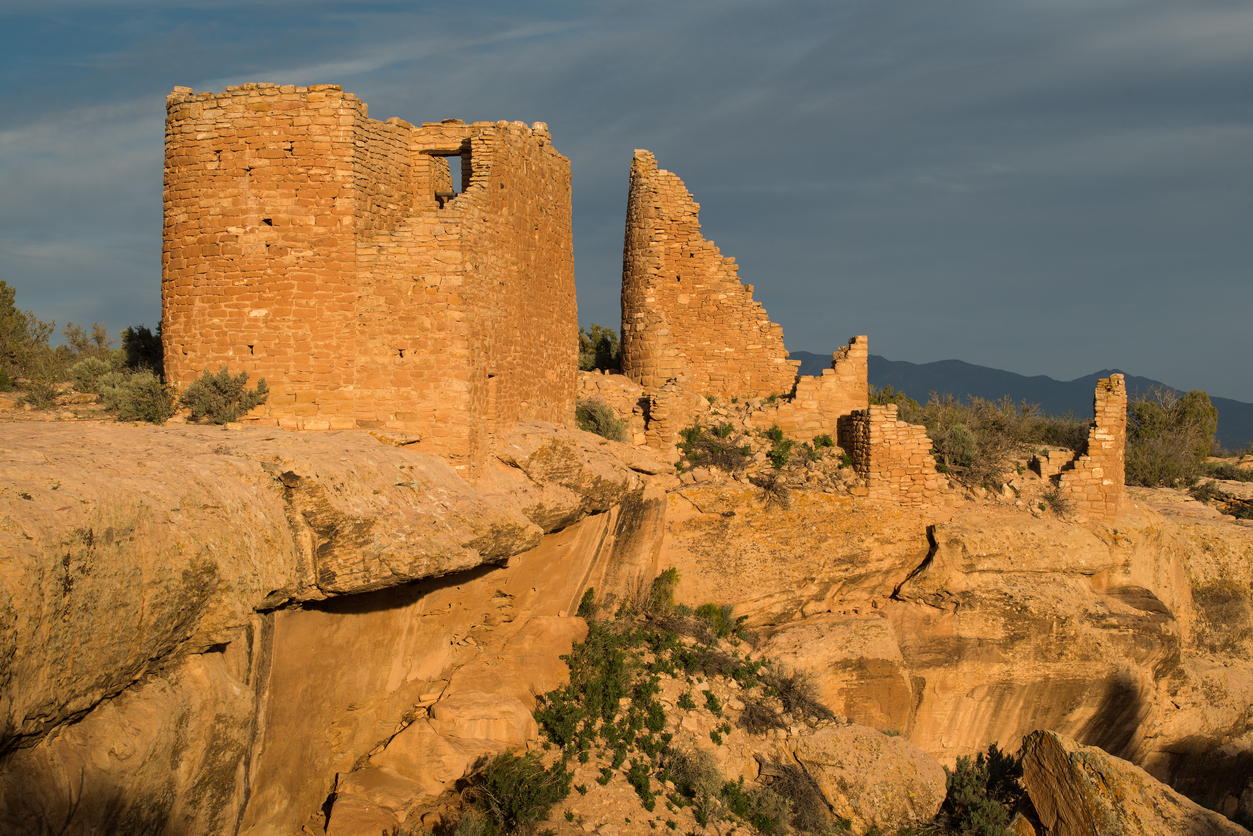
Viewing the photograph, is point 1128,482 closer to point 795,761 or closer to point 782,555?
point 782,555

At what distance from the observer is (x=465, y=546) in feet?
28.3

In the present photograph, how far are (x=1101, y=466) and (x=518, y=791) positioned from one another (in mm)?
11565

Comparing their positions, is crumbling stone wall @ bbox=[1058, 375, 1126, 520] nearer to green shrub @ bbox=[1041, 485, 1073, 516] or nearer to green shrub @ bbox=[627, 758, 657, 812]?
green shrub @ bbox=[1041, 485, 1073, 516]

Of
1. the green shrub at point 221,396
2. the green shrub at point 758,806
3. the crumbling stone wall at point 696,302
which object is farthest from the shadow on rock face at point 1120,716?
the green shrub at point 221,396

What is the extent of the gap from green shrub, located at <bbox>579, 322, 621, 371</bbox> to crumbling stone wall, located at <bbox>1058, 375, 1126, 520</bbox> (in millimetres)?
10286

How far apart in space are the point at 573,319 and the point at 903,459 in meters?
6.27

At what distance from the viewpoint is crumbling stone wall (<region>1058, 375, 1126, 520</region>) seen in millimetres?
14281

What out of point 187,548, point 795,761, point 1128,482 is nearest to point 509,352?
point 187,548

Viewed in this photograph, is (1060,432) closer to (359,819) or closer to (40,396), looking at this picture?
(359,819)

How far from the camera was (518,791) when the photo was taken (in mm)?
8992

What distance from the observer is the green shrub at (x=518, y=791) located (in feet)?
28.7

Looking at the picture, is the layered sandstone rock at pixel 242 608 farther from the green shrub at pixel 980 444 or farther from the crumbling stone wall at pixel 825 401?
the green shrub at pixel 980 444

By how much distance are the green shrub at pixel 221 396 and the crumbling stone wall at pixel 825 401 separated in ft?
30.3

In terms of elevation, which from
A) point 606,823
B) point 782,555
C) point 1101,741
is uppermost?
point 782,555
